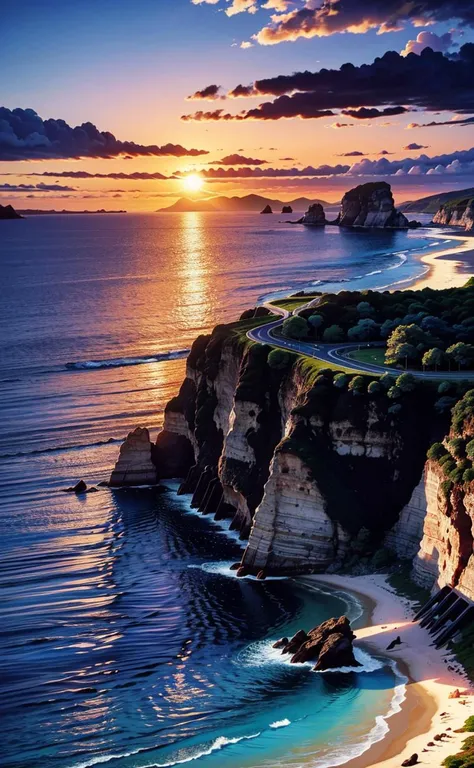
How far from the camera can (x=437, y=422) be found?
76.0 meters

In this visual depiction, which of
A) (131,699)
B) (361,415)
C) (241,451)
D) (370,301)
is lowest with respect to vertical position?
(131,699)

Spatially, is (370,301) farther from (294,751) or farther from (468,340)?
(294,751)

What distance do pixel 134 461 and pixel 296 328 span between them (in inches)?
958

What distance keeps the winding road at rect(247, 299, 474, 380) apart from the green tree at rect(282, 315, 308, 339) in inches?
37.5

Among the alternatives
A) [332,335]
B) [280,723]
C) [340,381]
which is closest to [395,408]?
[340,381]

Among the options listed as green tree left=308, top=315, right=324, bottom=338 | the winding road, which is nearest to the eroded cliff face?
the winding road

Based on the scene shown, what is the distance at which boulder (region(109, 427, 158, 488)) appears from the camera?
332 feet

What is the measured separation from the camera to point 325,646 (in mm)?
58594

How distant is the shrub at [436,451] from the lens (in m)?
70.7

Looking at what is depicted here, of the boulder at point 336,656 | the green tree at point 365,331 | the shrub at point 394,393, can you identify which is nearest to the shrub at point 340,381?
the shrub at point 394,393

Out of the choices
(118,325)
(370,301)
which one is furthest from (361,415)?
(118,325)

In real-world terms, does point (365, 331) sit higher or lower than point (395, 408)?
higher

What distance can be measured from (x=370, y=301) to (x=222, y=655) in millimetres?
66884

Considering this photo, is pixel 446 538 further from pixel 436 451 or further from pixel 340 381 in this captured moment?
pixel 340 381
